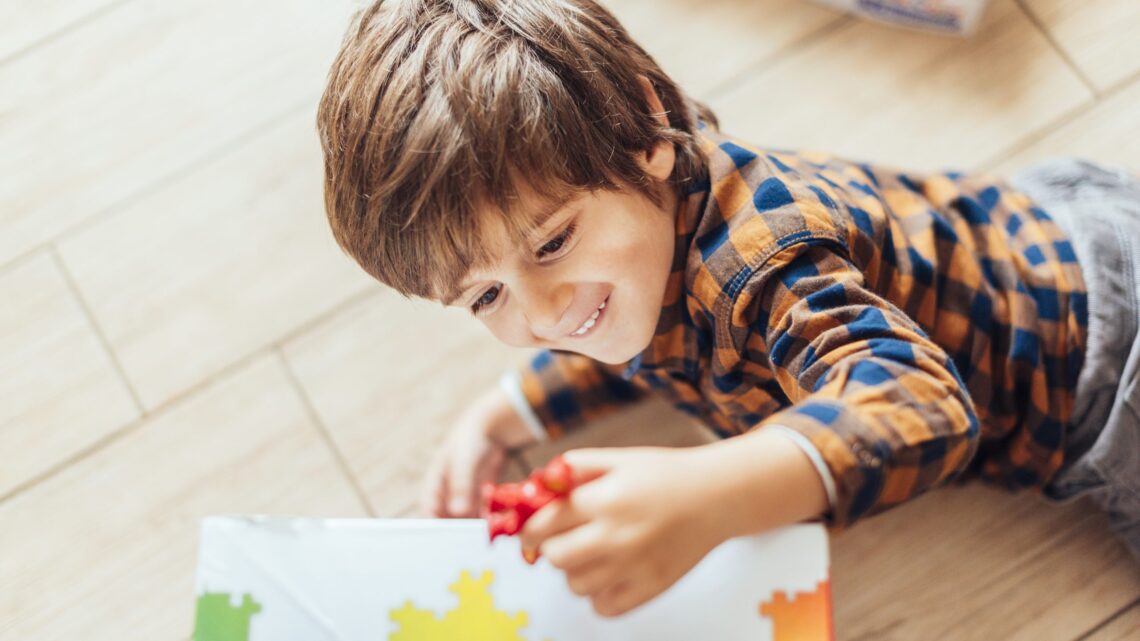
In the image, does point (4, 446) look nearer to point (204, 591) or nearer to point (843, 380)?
point (204, 591)

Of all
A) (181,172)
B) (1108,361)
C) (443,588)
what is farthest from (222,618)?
(1108,361)

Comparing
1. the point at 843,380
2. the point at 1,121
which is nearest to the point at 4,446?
the point at 1,121

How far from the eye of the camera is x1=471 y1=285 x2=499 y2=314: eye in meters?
0.62

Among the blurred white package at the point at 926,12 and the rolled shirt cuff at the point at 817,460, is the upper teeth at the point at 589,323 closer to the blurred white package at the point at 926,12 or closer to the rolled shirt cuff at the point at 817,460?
the rolled shirt cuff at the point at 817,460

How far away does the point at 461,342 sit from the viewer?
0.92 meters

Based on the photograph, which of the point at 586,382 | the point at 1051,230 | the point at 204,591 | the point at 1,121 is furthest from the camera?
the point at 1,121

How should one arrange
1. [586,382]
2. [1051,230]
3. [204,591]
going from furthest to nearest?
1. [586,382]
2. [1051,230]
3. [204,591]

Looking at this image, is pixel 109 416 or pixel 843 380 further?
pixel 109 416

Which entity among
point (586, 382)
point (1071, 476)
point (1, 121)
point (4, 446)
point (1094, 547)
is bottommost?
point (1094, 547)

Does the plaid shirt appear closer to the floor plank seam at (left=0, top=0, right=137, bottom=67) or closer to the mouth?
the mouth

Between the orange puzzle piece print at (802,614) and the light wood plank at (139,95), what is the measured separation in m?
0.67

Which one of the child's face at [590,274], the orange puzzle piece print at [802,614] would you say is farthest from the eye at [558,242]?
the orange puzzle piece print at [802,614]

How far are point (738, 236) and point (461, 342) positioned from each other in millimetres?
378

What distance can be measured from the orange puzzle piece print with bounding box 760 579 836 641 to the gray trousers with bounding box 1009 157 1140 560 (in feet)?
0.92
